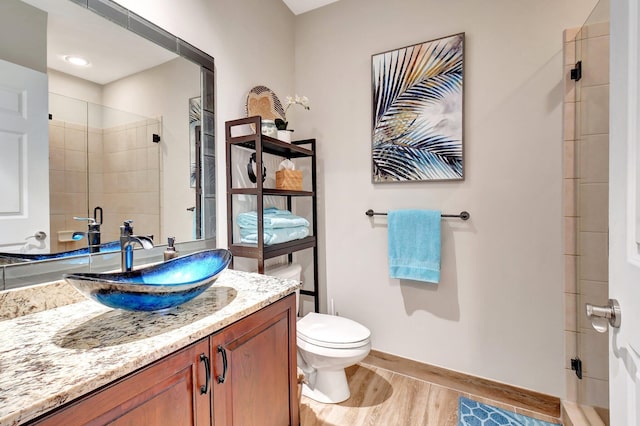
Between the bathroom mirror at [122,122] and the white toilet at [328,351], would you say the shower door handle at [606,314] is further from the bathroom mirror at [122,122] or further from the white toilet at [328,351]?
the bathroom mirror at [122,122]

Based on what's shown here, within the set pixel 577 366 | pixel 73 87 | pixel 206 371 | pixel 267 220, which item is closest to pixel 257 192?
pixel 267 220

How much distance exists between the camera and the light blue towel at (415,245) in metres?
1.76

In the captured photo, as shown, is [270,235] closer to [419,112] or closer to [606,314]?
[419,112]

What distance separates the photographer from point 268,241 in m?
1.62

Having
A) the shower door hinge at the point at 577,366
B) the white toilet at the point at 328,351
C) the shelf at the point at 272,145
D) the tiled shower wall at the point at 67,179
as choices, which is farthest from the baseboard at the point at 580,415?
the tiled shower wall at the point at 67,179

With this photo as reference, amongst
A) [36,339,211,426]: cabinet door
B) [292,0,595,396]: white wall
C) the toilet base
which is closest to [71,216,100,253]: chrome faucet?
[36,339,211,426]: cabinet door

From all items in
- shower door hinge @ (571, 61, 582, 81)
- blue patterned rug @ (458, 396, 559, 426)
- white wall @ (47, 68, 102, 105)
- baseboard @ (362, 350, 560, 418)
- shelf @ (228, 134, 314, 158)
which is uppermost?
shower door hinge @ (571, 61, 582, 81)

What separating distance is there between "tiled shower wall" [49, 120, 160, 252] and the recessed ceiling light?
0.74 feet

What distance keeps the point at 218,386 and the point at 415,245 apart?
1.38 m

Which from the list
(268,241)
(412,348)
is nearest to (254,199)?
(268,241)

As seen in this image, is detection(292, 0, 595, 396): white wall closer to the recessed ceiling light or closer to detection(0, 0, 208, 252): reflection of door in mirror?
detection(0, 0, 208, 252): reflection of door in mirror

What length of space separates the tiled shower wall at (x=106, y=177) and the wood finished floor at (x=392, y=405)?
50.8 inches

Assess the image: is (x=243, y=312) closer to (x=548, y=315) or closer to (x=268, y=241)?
(x=268, y=241)

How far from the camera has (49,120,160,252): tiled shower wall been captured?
967mm
